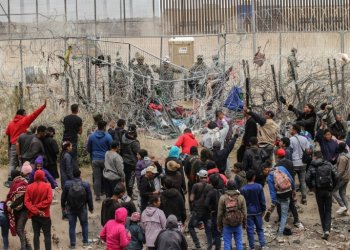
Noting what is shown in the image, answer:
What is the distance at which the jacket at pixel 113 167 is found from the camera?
1423cm

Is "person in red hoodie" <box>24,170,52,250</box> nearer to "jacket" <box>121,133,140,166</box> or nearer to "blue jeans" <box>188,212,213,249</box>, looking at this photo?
"blue jeans" <box>188,212,213,249</box>

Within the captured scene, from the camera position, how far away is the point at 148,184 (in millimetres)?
13367

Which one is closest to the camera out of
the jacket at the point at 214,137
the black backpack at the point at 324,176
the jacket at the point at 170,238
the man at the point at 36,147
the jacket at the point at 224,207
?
the jacket at the point at 170,238

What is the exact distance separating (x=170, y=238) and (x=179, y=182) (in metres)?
2.61

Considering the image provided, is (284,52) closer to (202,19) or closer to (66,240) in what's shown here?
(202,19)

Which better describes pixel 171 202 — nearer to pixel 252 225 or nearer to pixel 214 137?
pixel 252 225

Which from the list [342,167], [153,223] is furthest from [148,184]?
[342,167]

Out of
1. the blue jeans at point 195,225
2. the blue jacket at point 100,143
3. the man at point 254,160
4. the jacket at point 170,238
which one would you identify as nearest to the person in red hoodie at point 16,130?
the blue jacket at point 100,143

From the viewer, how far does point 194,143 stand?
50.3 ft

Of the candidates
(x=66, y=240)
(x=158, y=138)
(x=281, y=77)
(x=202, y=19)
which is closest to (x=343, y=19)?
(x=202, y=19)

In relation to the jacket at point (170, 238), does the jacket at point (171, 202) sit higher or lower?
higher

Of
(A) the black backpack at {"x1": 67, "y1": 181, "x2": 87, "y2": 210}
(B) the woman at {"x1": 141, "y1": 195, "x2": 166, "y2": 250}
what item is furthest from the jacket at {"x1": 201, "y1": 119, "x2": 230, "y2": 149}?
(B) the woman at {"x1": 141, "y1": 195, "x2": 166, "y2": 250}

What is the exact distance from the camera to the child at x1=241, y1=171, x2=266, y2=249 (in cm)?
1296

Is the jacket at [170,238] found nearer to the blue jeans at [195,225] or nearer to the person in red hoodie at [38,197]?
the blue jeans at [195,225]
